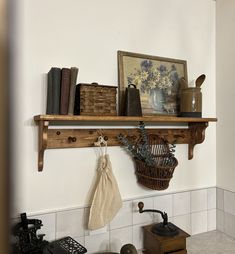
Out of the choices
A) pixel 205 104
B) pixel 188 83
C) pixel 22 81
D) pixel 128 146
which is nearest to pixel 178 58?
pixel 188 83

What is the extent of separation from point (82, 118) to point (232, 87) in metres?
0.96

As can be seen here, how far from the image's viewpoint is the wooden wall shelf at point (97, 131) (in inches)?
41.3

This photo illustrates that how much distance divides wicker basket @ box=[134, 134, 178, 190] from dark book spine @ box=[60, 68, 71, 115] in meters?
0.46

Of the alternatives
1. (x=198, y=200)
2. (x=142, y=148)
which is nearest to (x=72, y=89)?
(x=142, y=148)

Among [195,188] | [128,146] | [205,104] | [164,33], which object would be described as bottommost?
[195,188]

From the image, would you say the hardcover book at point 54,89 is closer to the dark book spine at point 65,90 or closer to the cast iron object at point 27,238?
the dark book spine at point 65,90

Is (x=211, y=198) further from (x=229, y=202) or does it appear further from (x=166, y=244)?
(x=166, y=244)

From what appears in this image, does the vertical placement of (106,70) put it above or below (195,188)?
above

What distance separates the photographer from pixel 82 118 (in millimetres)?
1049

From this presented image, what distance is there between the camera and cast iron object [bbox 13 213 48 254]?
0.94m

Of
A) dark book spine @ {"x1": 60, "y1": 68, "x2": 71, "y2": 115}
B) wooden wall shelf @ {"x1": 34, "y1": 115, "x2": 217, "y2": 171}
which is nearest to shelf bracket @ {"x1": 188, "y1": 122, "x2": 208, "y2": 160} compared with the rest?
wooden wall shelf @ {"x1": 34, "y1": 115, "x2": 217, "y2": 171}

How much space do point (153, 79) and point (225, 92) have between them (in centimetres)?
49

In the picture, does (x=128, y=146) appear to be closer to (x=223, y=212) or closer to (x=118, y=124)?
(x=118, y=124)

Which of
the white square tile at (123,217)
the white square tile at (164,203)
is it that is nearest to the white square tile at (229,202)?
the white square tile at (164,203)
